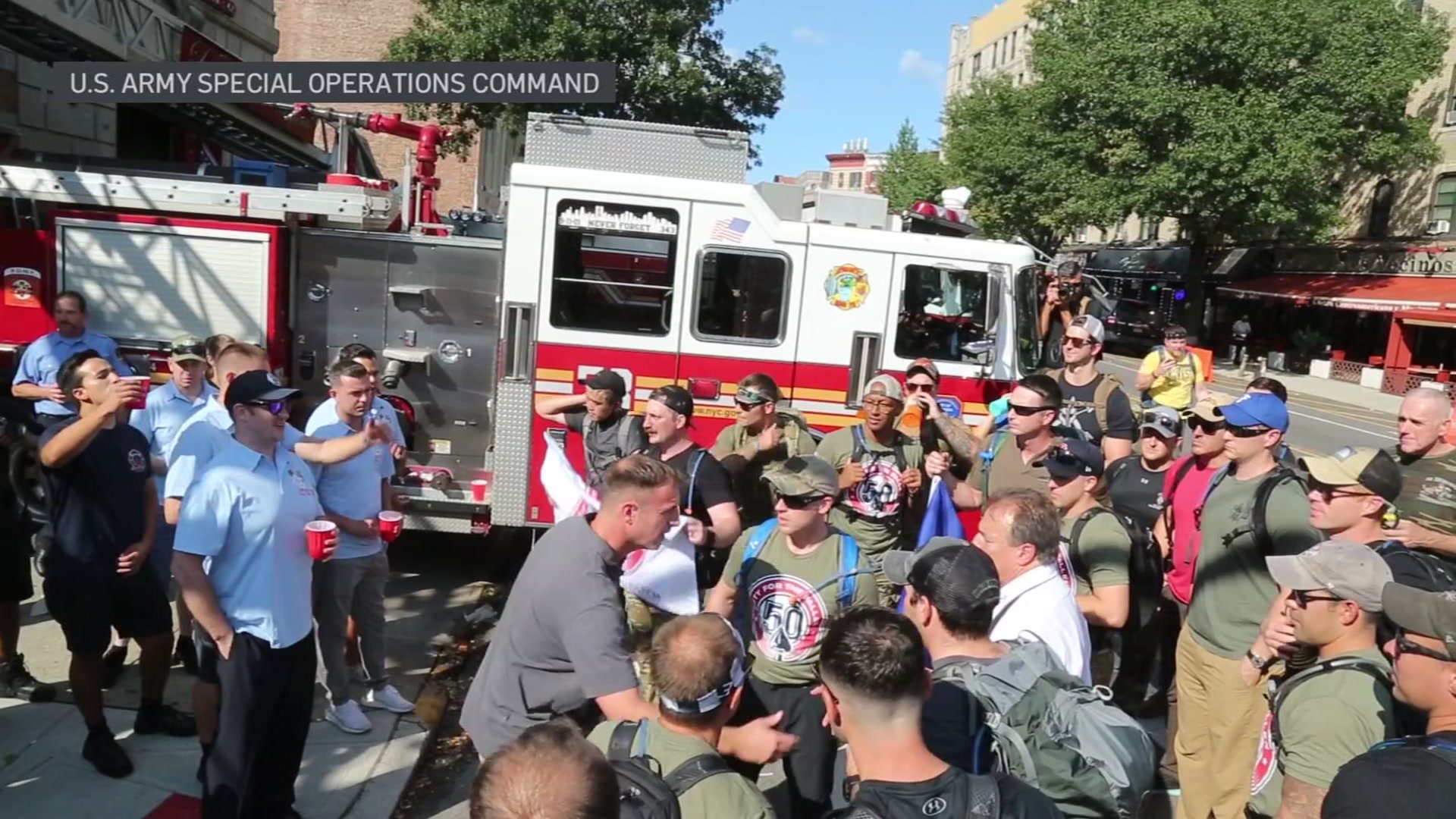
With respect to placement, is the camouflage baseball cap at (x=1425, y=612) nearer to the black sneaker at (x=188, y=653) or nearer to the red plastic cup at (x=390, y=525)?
the red plastic cup at (x=390, y=525)

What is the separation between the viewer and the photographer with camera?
8070 mm

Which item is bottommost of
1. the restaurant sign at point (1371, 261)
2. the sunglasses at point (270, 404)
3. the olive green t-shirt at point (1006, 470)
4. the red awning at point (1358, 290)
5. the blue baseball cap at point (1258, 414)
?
the olive green t-shirt at point (1006, 470)

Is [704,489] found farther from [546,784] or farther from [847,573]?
[546,784]

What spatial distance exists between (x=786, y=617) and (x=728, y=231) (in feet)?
12.8

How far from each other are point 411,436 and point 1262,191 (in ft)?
86.5

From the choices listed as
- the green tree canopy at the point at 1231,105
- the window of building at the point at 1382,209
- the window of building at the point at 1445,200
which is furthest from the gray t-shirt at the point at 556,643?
the window of building at the point at 1382,209

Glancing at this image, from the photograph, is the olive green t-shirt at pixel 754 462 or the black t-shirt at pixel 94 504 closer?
the black t-shirt at pixel 94 504

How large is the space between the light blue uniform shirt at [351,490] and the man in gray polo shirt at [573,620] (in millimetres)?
2062

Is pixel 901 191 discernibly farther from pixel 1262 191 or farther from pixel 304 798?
pixel 304 798

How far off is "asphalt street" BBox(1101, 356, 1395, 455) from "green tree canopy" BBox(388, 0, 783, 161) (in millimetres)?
11843

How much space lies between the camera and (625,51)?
77.3 ft

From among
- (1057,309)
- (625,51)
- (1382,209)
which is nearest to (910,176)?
(1382,209)

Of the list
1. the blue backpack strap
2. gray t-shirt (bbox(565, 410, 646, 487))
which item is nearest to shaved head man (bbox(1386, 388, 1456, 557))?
the blue backpack strap

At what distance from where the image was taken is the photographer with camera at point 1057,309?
807 cm
